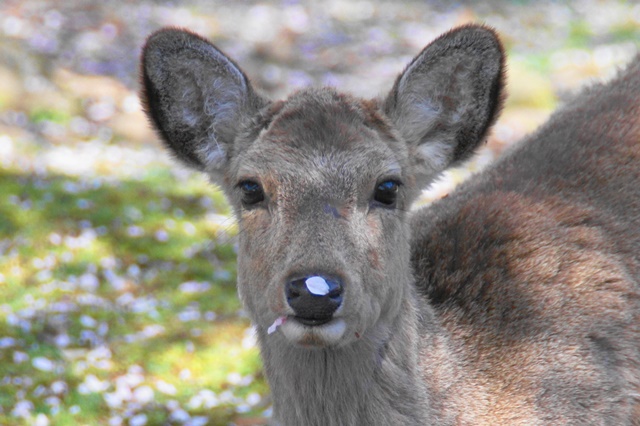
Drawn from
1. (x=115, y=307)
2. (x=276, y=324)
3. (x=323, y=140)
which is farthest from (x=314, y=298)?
(x=115, y=307)

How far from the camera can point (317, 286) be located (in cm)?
376

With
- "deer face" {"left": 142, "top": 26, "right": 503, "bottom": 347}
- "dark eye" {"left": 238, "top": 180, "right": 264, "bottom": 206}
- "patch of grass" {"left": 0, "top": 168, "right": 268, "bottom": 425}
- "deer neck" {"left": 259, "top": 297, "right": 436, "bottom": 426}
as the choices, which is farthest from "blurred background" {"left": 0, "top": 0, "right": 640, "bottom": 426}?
"deer neck" {"left": 259, "top": 297, "right": 436, "bottom": 426}

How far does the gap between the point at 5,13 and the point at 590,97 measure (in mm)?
15432

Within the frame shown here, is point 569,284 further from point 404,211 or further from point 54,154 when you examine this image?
point 54,154

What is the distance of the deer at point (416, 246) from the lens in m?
4.12

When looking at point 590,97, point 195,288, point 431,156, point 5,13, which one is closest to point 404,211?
point 431,156

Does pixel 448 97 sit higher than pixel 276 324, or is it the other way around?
pixel 448 97

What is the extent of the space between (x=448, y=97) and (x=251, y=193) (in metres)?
1.25

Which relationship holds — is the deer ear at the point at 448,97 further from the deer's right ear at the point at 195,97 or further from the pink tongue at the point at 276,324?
the pink tongue at the point at 276,324

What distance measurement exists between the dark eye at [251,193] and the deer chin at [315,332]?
0.68 metres

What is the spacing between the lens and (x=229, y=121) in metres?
4.77

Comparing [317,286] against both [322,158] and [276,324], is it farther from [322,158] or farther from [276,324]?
[322,158]

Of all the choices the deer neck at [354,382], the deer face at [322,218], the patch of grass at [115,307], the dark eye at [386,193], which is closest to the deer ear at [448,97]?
the deer face at [322,218]

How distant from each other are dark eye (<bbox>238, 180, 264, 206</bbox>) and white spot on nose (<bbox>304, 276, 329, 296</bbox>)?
673 mm
